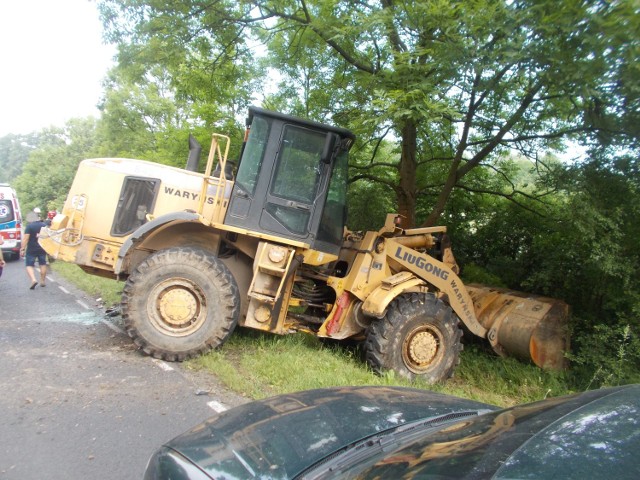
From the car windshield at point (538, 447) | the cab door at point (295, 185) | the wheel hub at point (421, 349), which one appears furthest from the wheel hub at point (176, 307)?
the car windshield at point (538, 447)

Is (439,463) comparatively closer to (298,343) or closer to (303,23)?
(298,343)

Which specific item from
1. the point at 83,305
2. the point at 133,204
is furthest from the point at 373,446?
the point at 83,305

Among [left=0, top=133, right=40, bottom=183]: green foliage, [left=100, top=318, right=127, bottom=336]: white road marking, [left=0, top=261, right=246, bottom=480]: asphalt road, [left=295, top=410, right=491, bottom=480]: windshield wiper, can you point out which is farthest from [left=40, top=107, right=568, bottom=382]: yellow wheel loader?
[left=0, top=133, right=40, bottom=183]: green foliage

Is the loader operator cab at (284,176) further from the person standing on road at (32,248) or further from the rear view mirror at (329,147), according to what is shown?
the person standing on road at (32,248)

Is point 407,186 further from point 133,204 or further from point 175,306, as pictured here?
point 175,306

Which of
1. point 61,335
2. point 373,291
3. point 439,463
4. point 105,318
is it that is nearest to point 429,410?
point 439,463

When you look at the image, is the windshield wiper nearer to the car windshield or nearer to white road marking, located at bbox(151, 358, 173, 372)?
the car windshield

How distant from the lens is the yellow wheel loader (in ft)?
17.9

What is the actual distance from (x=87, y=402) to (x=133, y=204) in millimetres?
2754

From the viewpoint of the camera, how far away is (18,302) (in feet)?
28.4

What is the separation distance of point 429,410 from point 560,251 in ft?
21.4

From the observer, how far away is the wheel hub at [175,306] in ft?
17.8

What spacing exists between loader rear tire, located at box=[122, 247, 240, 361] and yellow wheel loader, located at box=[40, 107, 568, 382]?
0.01 m

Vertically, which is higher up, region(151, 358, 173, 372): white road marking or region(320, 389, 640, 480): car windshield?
region(320, 389, 640, 480): car windshield
